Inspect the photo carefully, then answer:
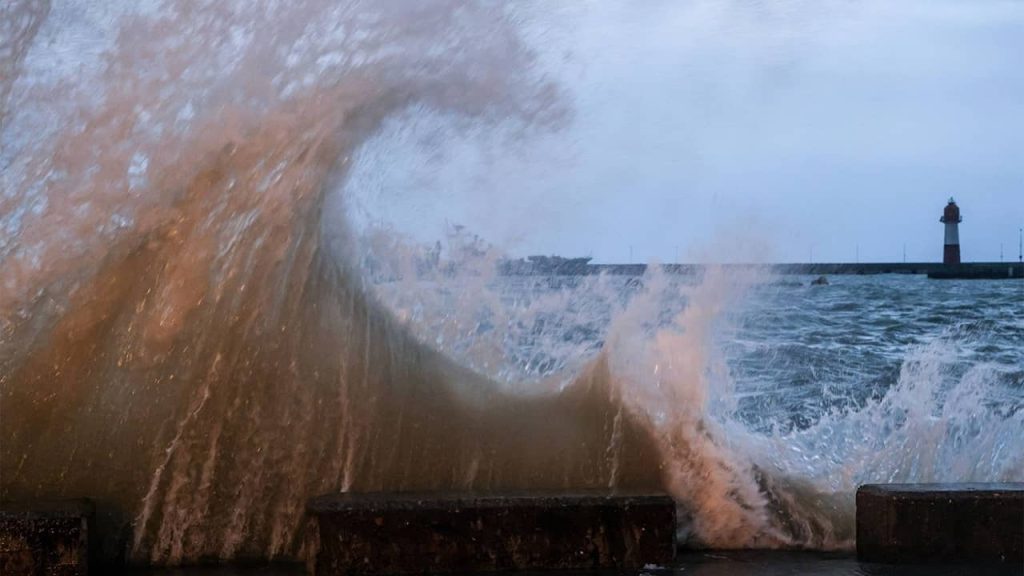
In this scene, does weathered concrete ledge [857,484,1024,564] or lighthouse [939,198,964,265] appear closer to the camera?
weathered concrete ledge [857,484,1024,564]

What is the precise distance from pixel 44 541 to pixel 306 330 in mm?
1562

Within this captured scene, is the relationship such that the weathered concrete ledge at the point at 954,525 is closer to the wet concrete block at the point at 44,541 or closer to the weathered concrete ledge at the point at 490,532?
the weathered concrete ledge at the point at 490,532

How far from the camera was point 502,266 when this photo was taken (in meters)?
6.25

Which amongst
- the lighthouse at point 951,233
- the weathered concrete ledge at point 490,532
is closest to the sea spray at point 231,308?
the weathered concrete ledge at point 490,532

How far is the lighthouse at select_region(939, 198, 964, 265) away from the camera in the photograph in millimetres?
78500

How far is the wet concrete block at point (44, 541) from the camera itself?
457 centimetres

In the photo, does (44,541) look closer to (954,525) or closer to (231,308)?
(231,308)

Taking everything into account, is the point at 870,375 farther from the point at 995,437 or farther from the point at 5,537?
the point at 5,537

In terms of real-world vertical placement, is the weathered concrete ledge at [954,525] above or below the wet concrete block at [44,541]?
below

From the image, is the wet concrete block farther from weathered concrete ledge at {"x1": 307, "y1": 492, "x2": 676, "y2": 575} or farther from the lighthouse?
the lighthouse

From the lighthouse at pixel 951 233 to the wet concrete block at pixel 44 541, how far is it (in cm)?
7943

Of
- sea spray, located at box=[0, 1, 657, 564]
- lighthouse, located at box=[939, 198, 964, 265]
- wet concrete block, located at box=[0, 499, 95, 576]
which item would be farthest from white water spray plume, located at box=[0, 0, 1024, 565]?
lighthouse, located at box=[939, 198, 964, 265]

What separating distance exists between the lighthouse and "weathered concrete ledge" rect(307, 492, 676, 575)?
7854cm

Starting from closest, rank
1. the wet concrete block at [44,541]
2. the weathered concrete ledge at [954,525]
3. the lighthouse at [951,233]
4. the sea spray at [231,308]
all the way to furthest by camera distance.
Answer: the wet concrete block at [44,541] < the weathered concrete ledge at [954,525] < the sea spray at [231,308] < the lighthouse at [951,233]
